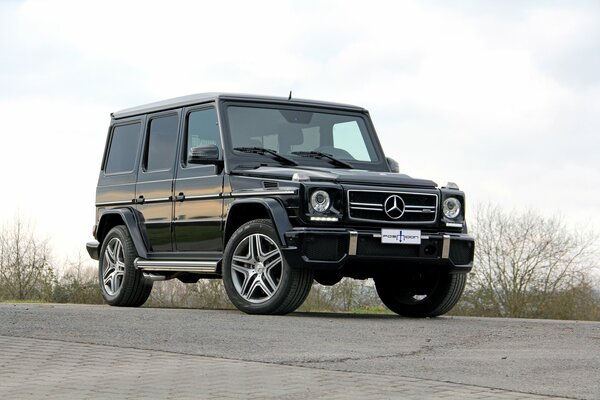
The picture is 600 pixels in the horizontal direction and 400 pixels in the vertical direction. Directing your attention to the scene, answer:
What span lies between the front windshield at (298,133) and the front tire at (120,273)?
2.56 metres

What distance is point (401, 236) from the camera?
1236cm

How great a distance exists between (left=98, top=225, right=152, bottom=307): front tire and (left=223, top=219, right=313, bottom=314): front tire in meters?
2.69

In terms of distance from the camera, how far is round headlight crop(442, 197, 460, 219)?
1286 centimetres

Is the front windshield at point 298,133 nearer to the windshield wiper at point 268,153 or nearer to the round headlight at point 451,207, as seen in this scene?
the windshield wiper at point 268,153

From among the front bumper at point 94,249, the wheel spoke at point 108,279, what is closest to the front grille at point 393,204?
the wheel spoke at point 108,279

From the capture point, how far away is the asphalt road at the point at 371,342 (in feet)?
25.7

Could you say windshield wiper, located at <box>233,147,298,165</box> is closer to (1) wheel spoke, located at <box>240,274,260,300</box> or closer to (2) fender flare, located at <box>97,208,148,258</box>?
(1) wheel spoke, located at <box>240,274,260,300</box>

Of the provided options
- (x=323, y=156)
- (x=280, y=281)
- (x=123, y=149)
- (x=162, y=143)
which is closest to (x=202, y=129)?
(x=162, y=143)

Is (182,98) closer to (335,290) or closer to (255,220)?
(255,220)

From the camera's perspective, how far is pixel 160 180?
14.6 m

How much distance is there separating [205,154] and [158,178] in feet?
5.50

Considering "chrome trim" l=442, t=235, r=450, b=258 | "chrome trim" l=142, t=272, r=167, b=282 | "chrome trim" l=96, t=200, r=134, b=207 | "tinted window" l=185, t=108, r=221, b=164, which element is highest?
"tinted window" l=185, t=108, r=221, b=164

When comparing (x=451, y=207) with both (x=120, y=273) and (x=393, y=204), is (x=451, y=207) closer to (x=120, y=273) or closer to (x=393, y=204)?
(x=393, y=204)

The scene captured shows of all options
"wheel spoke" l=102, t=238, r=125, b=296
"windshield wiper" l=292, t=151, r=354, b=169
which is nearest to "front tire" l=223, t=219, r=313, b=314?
"windshield wiper" l=292, t=151, r=354, b=169
